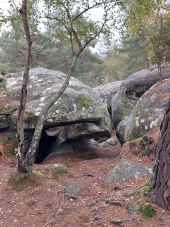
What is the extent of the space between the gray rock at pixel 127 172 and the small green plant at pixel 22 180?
173cm

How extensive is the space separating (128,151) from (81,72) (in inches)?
992

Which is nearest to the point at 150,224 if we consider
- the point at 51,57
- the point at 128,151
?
the point at 128,151

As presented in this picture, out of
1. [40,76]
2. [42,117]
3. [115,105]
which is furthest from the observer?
[115,105]

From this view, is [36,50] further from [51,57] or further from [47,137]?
[47,137]

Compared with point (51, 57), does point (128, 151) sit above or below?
below

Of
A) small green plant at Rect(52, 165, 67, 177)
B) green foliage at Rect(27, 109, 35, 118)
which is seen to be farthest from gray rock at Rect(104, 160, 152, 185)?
green foliage at Rect(27, 109, 35, 118)

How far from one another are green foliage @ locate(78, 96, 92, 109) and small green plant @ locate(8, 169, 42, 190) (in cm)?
448

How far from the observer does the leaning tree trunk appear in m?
6.25

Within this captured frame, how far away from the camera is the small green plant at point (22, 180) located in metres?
8.47

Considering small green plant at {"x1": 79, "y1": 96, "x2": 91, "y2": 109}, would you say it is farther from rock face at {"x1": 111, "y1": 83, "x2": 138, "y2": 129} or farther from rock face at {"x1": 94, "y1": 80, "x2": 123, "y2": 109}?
rock face at {"x1": 94, "y1": 80, "x2": 123, "y2": 109}

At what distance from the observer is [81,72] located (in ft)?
114

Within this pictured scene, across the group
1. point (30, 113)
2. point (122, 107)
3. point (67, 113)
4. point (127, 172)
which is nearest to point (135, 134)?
point (67, 113)

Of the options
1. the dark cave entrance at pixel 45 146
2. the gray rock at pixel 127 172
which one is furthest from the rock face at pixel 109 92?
the gray rock at pixel 127 172

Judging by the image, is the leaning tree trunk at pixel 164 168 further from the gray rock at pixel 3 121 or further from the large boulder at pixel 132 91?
the large boulder at pixel 132 91
